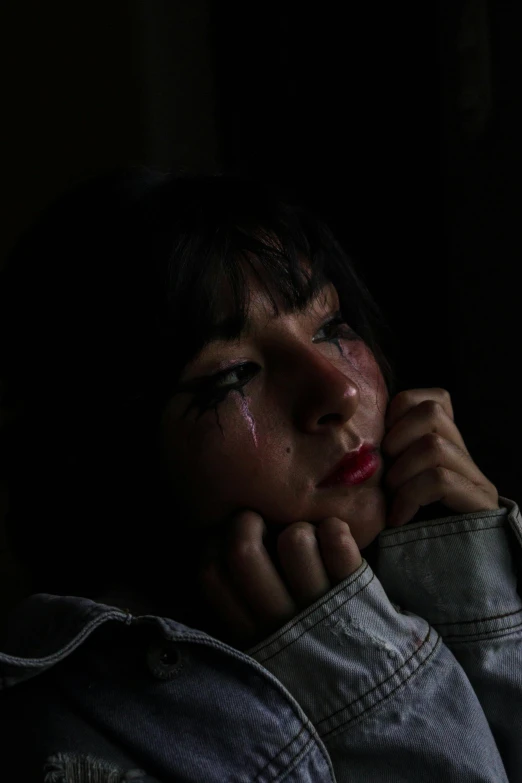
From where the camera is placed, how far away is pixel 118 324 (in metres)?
0.94

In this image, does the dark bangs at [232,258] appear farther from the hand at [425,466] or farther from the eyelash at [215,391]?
the hand at [425,466]

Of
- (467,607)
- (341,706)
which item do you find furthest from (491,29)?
(341,706)

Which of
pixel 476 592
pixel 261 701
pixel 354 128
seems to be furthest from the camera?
pixel 354 128

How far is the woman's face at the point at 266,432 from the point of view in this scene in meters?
0.88

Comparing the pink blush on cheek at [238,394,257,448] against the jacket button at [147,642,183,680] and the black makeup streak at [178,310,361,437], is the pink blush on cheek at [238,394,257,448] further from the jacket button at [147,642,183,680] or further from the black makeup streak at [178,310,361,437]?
the jacket button at [147,642,183,680]

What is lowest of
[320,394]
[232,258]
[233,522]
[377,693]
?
[377,693]

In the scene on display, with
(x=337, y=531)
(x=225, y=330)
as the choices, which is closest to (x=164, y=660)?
(x=337, y=531)

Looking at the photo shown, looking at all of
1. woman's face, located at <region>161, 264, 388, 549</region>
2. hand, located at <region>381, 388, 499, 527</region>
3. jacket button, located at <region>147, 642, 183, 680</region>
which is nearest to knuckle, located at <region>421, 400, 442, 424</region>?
hand, located at <region>381, 388, 499, 527</region>

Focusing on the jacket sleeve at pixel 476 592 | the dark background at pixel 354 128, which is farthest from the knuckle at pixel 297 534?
the dark background at pixel 354 128

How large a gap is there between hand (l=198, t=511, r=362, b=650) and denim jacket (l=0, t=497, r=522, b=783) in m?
0.02

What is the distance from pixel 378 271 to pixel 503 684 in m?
0.63

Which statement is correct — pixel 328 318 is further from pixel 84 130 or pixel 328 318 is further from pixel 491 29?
pixel 84 130

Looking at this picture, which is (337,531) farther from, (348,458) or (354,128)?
(354,128)

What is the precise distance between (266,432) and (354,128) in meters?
0.64
